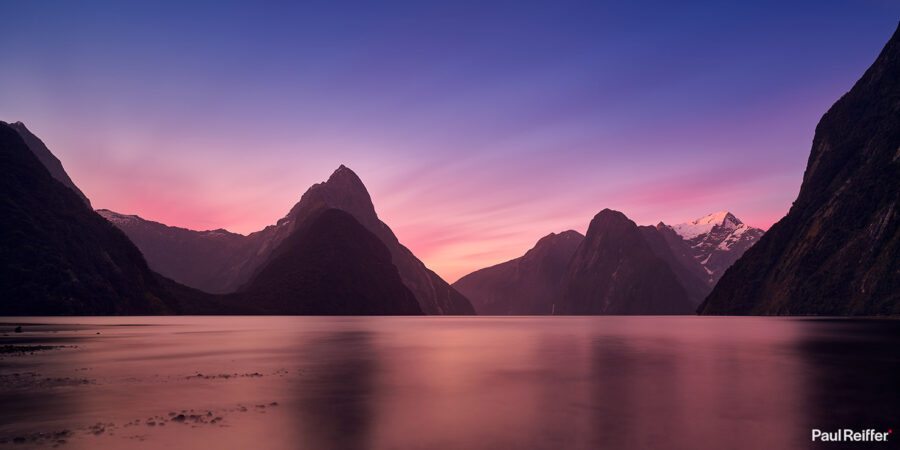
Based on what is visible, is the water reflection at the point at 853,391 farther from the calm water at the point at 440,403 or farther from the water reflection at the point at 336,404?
the water reflection at the point at 336,404

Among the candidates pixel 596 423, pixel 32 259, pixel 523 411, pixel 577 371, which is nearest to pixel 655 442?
pixel 596 423

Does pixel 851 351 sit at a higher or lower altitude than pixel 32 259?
lower

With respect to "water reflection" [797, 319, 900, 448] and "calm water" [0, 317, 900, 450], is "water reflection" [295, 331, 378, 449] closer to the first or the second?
"calm water" [0, 317, 900, 450]

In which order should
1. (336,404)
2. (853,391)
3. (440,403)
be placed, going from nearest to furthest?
(336,404)
(440,403)
(853,391)

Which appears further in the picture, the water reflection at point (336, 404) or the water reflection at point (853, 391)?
the water reflection at point (853, 391)

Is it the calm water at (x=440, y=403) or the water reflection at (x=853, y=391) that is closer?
the calm water at (x=440, y=403)

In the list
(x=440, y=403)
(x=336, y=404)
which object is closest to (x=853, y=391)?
(x=440, y=403)

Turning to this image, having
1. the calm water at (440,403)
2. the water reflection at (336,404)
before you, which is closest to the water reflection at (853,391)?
the calm water at (440,403)

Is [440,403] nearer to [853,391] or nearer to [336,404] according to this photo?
[336,404]

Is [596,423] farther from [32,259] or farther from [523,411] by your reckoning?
[32,259]

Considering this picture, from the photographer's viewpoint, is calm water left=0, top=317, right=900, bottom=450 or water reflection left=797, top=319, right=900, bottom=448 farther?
water reflection left=797, top=319, right=900, bottom=448

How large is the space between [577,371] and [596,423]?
58.7ft

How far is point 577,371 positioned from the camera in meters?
36.9

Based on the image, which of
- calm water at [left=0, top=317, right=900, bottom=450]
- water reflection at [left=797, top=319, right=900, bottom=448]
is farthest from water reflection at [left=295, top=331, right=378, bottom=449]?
water reflection at [left=797, top=319, right=900, bottom=448]
